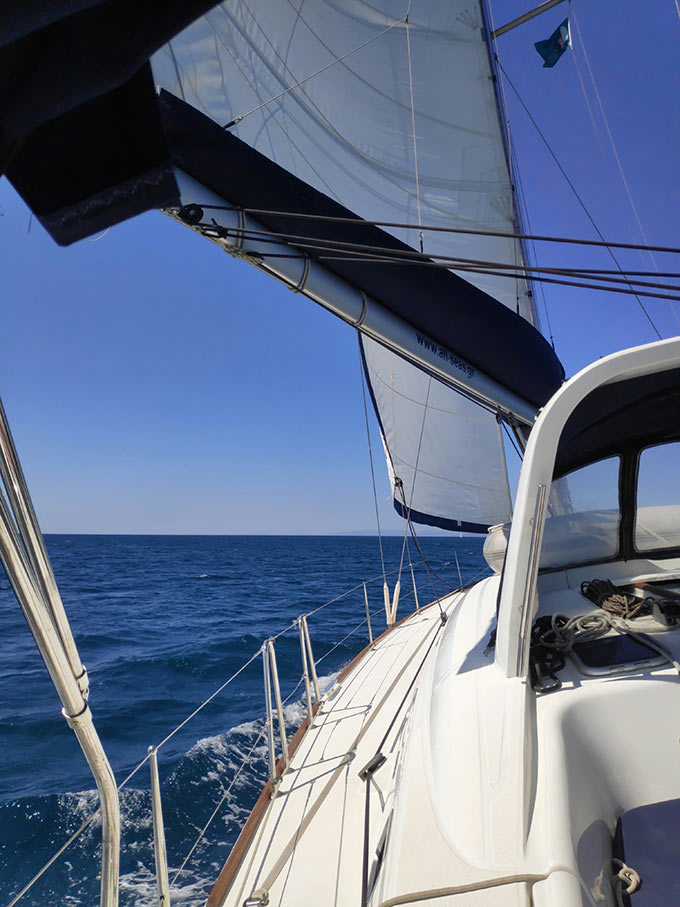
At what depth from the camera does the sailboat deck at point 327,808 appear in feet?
5.75

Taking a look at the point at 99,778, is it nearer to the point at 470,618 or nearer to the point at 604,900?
the point at 604,900

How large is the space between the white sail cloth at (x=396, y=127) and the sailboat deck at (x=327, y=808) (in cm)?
266

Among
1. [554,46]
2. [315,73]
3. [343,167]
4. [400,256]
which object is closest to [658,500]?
[400,256]

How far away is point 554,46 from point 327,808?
1001 cm

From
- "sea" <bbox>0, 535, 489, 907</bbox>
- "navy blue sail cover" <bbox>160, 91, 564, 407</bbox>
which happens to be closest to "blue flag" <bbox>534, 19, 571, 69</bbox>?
"navy blue sail cover" <bbox>160, 91, 564, 407</bbox>

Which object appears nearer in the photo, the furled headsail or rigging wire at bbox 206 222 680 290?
the furled headsail

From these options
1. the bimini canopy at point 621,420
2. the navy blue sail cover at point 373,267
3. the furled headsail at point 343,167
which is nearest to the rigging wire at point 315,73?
the furled headsail at point 343,167

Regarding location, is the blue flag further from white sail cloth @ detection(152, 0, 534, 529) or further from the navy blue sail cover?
the navy blue sail cover

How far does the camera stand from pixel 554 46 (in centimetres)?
739

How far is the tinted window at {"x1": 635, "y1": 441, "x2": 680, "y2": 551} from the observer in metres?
3.13

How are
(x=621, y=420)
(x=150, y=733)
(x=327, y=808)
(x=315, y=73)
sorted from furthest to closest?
(x=150, y=733)
(x=315, y=73)
(x=621, y=420)
(x=327, y=808)

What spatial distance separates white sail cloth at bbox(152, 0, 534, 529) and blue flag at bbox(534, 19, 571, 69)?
1.41m

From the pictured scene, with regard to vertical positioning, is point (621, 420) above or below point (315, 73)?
below

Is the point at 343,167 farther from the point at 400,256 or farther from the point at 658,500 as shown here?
the point at 658,500
